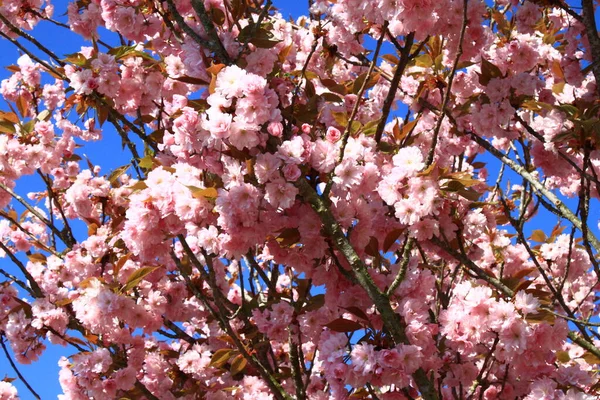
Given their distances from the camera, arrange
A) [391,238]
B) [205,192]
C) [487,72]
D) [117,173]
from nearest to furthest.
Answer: [205,192]
[391,238]
[487,72]
[117,173]

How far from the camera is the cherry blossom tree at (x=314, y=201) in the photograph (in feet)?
7.76

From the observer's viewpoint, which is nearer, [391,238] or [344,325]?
[344,325]

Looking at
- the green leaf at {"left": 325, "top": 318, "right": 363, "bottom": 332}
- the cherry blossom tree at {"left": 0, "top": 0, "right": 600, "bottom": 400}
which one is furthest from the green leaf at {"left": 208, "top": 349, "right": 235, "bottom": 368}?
the green leaf at {"left": 325, "top": 318, "right": 363, "bottom": 332}

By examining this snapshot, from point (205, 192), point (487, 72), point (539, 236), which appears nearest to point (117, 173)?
point (205, 192)

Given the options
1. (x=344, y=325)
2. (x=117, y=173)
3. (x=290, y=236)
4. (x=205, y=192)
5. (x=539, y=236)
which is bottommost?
(x=344, y=325)

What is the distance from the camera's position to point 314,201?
235cm

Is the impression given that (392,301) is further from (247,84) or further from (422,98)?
(422,98)

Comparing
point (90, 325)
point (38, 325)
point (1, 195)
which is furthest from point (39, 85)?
point (90, 325)

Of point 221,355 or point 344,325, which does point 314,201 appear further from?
point 221,355

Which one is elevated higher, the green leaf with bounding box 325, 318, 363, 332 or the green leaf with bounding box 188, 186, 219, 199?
the green leaf with bounding box 188, 186, 219, 199

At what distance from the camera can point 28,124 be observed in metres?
3.95

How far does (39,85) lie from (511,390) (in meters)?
3.94

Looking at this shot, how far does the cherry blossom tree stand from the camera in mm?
2365

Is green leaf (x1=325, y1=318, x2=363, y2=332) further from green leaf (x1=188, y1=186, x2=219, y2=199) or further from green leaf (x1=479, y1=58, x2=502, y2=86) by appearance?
green leaf (x1=479, y1=58, x2=502, y2=86)
